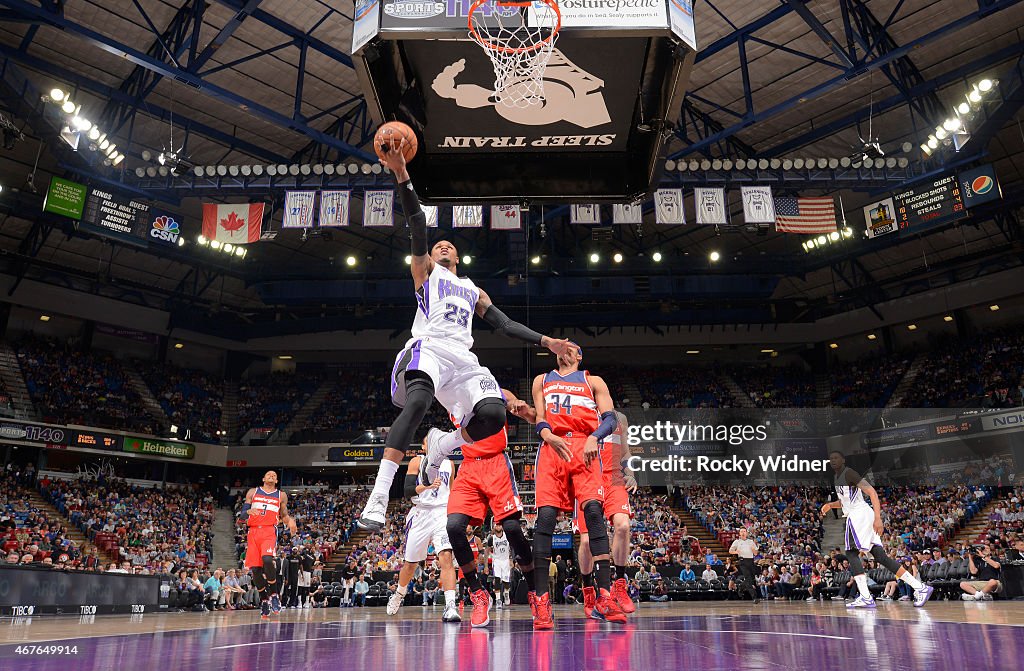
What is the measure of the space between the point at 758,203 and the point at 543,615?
16670mm

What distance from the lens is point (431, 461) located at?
788 cm

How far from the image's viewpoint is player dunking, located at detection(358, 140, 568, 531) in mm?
4625

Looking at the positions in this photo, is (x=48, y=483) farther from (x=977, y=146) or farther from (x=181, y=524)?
(x=977, y=146)

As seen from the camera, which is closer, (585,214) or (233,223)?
(233,223)

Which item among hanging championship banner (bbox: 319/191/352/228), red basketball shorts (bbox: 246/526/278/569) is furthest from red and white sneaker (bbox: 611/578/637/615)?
hanging championship banner (bbox: 319/191/352/228)

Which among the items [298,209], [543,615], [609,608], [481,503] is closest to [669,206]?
[298,209]

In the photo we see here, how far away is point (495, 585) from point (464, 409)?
14189 mm

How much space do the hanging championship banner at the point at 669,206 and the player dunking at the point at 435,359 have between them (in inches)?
595

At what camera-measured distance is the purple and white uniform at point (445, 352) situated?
4.93 metres

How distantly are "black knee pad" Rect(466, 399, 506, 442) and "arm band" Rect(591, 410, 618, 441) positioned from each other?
4.20 feet

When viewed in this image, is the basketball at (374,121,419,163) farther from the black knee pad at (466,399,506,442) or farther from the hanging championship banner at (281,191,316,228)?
the hanging championship banner at (281,191,316,228)

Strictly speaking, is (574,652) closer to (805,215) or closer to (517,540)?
(517,540)

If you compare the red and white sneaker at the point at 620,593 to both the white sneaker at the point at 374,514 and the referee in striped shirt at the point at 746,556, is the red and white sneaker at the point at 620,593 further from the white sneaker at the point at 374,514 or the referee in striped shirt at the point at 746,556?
the referee in striped shirt at the point at 746,556

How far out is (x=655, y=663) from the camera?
2.95 meters
